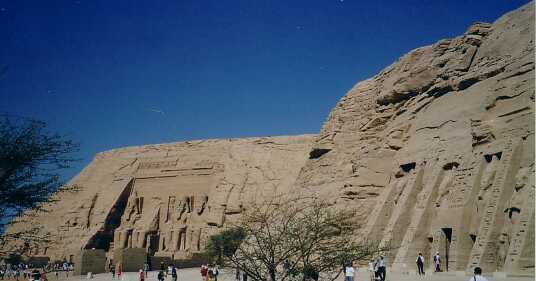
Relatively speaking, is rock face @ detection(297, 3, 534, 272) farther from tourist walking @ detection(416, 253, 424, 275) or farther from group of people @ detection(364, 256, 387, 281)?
group of people @ detection(364, 256, 387, 281)

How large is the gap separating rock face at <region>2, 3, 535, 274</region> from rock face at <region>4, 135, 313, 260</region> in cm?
19

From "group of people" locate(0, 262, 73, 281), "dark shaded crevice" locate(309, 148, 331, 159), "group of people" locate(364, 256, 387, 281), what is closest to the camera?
"group of people" locate(0, 262, 73, 281)

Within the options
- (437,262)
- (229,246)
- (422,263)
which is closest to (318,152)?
(422,263)

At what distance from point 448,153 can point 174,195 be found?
29.4 metres

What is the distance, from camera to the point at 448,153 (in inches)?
838

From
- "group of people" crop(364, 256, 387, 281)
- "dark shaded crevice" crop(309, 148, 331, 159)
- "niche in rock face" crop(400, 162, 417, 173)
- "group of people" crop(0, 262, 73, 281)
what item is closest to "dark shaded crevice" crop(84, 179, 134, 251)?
"group of people" crop(0, 262, 73, 281)

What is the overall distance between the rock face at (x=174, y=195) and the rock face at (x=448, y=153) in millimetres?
13230

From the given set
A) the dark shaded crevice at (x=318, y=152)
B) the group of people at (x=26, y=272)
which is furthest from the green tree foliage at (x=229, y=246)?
the dark shaded crevice at (x=318, y=152)

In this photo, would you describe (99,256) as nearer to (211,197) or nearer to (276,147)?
(211,197)

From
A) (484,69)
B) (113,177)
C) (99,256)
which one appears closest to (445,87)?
(484,69)

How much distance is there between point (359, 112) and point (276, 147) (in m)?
17.1

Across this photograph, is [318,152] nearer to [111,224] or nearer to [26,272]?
[26,272]

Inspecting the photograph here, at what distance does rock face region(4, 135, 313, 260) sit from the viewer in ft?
142

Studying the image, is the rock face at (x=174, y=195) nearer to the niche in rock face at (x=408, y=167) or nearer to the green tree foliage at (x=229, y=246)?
the niche in rock face at (x=408, y=167)
